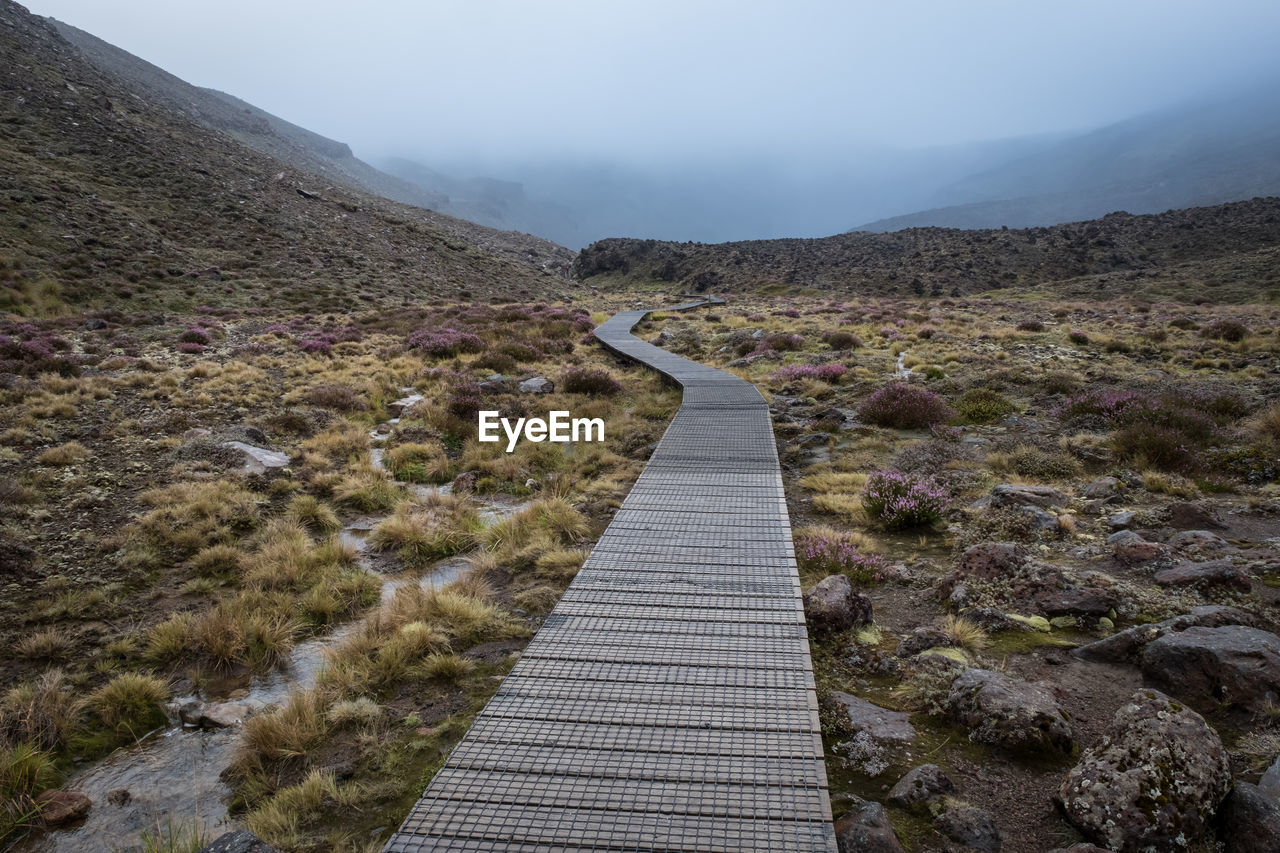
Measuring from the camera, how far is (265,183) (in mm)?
51688

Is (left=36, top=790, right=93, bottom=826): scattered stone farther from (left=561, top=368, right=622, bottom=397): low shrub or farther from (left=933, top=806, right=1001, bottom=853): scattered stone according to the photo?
(left=561, top=368, right=622, bottom=397): low shrub

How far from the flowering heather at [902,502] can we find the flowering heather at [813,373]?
8867 millimetres

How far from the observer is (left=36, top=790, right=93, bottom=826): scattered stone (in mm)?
3783

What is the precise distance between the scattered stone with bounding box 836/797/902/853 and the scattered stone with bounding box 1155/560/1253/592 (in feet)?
13.4

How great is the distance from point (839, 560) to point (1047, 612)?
1986 millimetres

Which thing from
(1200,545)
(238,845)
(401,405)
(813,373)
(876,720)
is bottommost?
(876,720)

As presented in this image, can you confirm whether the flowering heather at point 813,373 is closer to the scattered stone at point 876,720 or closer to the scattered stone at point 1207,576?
the scattered stone at point 1207,576

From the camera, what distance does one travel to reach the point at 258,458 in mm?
10461

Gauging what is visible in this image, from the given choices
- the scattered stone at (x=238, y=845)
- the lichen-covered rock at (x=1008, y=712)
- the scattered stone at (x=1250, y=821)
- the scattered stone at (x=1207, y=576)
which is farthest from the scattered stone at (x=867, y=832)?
the scattered stone at (x=1207, y=576)

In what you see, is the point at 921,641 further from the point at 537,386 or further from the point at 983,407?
the point at 537,386

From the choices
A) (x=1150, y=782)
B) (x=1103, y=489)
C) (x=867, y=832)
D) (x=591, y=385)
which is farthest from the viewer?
(x=591, y=385)

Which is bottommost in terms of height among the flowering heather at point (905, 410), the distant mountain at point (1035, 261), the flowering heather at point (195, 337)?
the flowering heather at point (905, 410)

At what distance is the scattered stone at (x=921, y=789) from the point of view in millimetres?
3492

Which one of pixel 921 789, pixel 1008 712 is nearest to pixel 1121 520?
pixel 1008 712
